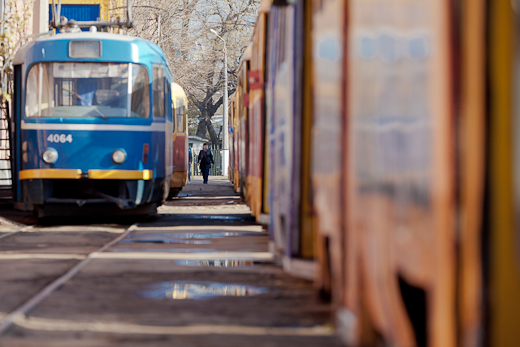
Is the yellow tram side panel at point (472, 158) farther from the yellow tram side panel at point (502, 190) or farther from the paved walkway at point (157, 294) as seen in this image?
the paved walkway at point (157, 294)

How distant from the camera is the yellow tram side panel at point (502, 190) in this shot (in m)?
2.66

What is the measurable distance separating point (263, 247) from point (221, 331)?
5.05 m

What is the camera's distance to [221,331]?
16.7ft

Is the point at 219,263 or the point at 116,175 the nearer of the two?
the point at 219,263

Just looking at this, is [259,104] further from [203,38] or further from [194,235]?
[203,38]

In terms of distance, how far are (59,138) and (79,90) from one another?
32.6 inches

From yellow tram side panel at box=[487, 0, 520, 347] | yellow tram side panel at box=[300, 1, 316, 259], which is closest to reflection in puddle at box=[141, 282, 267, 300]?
yellow tram side panel at box=[300, 1, 316, 259]

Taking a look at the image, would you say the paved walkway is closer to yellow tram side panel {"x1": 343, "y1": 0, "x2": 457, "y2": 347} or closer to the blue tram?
yellow tram side panel {"x1": 343, "y1": 0, "x2": 457, "y2": 347}

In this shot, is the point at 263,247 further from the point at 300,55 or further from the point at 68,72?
the point at 68,72

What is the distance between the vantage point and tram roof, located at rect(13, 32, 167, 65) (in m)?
12.8

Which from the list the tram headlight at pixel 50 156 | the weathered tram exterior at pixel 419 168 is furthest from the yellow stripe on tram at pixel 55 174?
the weathered tram exterior at pixel 419 168

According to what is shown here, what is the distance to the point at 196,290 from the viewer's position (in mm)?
6719

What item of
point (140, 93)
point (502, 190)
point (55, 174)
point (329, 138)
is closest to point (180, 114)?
point (140, 93)

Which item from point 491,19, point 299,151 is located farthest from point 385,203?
point 299,151
